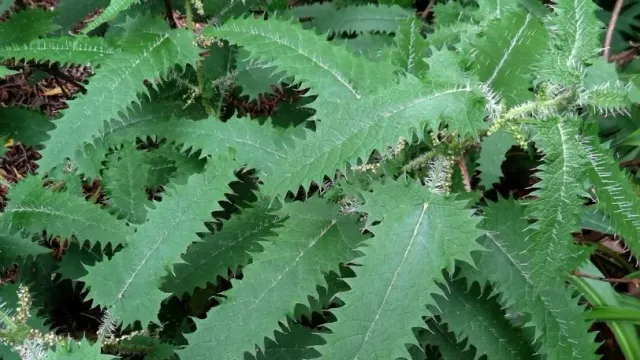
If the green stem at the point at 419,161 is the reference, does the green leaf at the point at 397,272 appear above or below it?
below

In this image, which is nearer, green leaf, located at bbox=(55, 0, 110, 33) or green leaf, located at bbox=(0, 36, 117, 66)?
green leaf, located at bbox=(0, 36, 117, 66)

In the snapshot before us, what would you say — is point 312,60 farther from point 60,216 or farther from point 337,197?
point 60,216

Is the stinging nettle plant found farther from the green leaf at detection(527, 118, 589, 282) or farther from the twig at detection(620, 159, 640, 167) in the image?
the twig at detection(620, 159, 640, 167)

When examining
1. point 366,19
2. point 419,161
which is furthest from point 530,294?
point 366,19

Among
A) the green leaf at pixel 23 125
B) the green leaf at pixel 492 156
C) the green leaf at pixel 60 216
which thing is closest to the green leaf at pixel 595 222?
the green leaf at pixel 492 156

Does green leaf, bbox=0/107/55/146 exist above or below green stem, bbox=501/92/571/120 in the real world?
below

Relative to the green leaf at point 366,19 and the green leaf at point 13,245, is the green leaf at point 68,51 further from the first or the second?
the green leaf at point 366,19

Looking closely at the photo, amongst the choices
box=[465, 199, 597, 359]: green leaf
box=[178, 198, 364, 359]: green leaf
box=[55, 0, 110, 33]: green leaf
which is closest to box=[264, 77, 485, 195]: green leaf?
box=[178, 198, 364, 359]: green leaf
